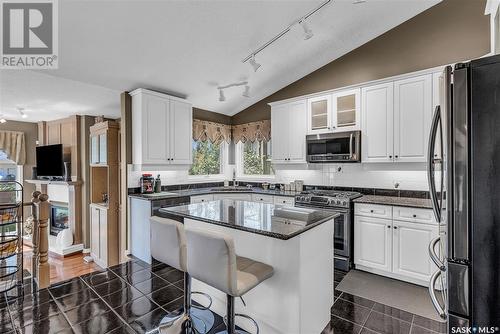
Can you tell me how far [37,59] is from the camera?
114 inches

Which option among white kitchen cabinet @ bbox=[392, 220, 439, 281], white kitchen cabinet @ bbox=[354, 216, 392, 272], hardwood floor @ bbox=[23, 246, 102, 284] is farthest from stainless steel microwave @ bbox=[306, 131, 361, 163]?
hardwood floor @ bbox=[23, 246, 102, 284]

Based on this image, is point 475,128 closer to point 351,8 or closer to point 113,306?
point 351,8

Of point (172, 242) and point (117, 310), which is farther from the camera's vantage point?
point (117, 310)

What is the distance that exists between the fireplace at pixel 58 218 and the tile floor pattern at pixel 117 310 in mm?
3009

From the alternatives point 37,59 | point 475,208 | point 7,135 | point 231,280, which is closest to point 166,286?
point 231,280

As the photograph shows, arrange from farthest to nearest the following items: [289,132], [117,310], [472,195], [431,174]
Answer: [289,132], [117,310], [431,174], [472,195]

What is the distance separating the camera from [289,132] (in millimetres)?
4336

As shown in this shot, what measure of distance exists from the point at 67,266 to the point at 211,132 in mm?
3749

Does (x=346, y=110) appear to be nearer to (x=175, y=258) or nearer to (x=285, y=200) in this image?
(x=285, y=200)

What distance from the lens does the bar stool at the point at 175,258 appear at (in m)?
1.86

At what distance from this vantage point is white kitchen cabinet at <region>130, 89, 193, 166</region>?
3727mm

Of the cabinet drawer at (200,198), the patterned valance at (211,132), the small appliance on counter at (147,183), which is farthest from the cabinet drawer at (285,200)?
the small appliance on counter at (147,183)

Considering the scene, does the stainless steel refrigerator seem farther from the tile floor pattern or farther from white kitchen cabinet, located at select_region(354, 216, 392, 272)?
white kitchen cabinet, located at select_region(354, 216, 392, 272)

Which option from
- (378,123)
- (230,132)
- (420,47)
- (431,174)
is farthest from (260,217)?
(230,132)
